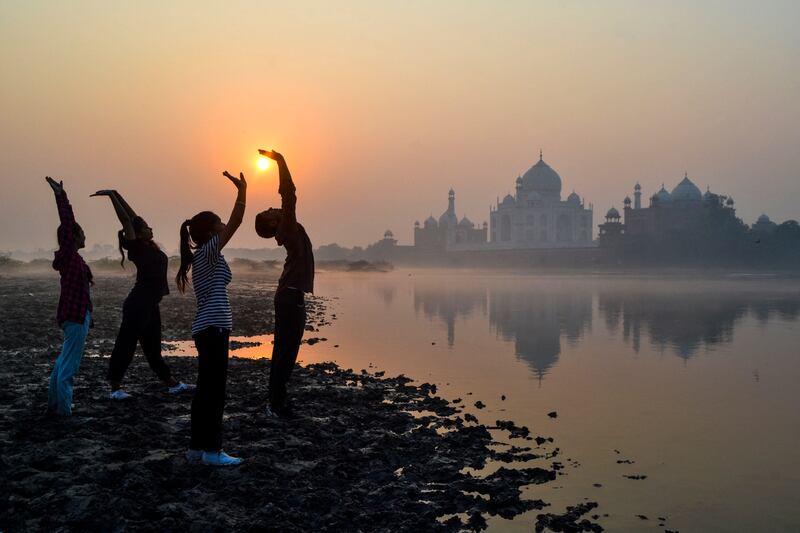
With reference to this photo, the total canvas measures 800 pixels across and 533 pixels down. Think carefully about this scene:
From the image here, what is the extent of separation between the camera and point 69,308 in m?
6.57

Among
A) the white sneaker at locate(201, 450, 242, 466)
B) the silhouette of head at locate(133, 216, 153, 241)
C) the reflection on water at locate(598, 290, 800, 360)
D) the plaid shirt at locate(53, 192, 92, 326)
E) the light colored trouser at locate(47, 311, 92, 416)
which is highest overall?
the silhouette of head at locate(133, 216, 153, 241)

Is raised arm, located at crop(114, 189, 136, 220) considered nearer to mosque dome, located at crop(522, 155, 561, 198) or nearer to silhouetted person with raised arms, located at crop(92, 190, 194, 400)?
silhouetted person with raised arms, located at crop(92, 190, 194, 400)

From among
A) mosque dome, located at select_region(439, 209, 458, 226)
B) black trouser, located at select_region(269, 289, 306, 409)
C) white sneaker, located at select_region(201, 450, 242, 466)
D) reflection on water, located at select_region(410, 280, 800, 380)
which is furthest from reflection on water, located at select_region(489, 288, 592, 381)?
mosque dome, located at select_region(439, 209, 458, 226)

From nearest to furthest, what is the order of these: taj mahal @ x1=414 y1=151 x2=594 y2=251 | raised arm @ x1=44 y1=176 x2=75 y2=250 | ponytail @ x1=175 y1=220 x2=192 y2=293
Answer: ponytail @ x1=175 y1=220 x2=192 y2=293 → raised arm @ x1=44 y1=176 x2=75 y2=250 → taj mahal @ x1=414 y1=151 x2=594 y2=251

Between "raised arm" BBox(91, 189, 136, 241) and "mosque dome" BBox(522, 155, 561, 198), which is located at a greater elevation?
"mosque dome" BBox(522, 155, 561, 198)

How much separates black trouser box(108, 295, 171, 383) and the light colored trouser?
0.84 m

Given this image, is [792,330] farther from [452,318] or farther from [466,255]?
[466,255]

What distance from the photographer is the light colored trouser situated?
6410 mm

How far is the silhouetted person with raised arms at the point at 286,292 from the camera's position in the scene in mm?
6980

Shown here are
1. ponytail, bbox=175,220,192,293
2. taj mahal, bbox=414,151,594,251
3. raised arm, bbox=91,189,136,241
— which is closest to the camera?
ponytail, bbox=175,220,192,293

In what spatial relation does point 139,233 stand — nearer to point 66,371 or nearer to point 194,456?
point 66,371

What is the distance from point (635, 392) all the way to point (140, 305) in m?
6.49

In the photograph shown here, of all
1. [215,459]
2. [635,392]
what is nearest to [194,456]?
[215,459]

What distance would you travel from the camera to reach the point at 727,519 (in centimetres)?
532
